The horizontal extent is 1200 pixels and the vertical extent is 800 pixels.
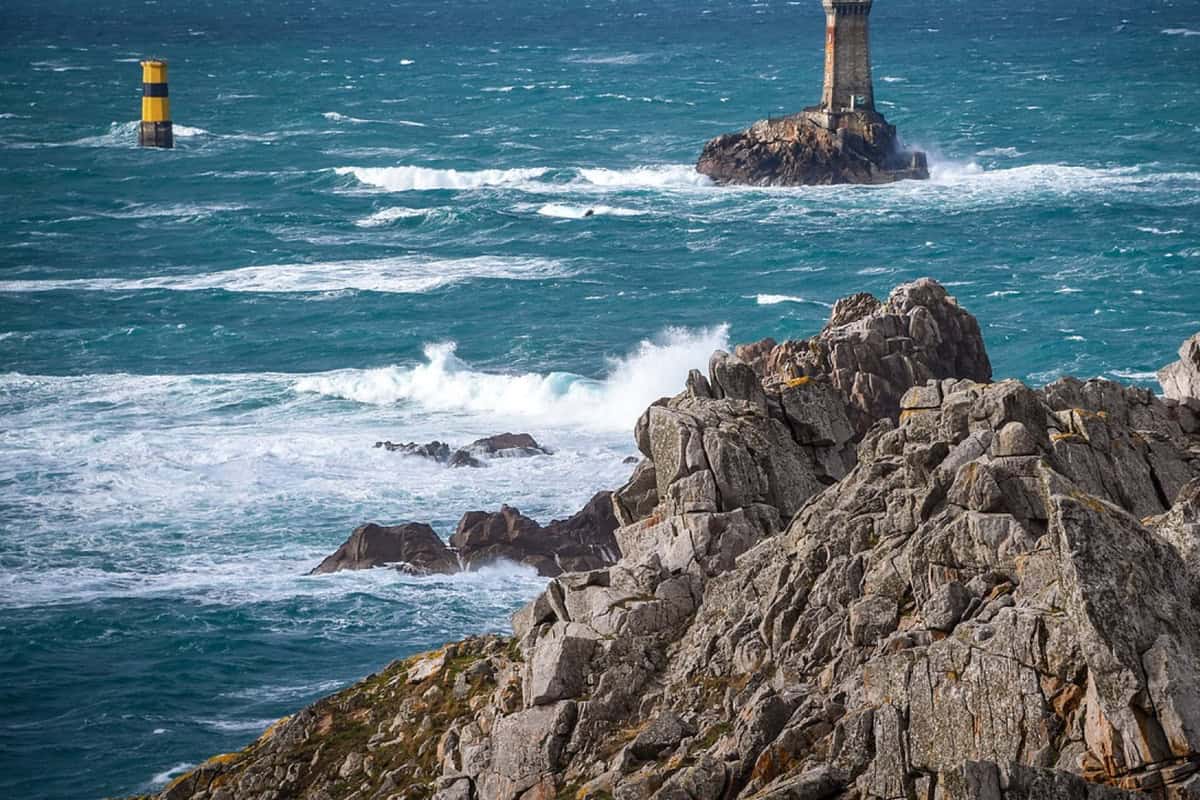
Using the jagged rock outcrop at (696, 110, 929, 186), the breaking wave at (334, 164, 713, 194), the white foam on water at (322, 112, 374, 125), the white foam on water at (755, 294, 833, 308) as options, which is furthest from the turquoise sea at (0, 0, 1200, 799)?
the jagged rock outcrop at (696, 110, 929, 186)

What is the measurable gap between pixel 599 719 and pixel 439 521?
33606 millimetres

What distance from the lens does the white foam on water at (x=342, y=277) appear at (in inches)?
4021

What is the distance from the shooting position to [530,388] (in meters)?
79.9

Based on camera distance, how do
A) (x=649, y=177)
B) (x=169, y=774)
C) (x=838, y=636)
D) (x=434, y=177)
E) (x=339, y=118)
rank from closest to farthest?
(x=838, y=636), (x=169, y=774), (x=649, y=177), (x=434, y=177), (x=339, y=118)

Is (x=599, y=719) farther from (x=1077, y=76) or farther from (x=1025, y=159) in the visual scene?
(x=1077, y=76)

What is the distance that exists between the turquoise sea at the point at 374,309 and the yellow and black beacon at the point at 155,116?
66.8 inches

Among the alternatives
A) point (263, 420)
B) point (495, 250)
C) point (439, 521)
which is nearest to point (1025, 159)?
point (495, 250)

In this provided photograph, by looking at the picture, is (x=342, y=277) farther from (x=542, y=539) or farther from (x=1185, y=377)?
(x=1185, y=377)

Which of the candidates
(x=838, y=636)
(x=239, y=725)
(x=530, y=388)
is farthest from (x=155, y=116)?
(x=838, y=636)

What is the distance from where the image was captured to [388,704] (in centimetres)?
3428

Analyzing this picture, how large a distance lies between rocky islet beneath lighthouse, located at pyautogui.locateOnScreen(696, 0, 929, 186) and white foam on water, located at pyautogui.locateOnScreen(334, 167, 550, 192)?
1502 centimetres

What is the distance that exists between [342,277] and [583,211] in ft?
77.0

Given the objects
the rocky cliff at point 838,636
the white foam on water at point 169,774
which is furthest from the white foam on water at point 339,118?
the rocky cliff at point 838,636

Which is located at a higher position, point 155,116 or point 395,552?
point 155,116
